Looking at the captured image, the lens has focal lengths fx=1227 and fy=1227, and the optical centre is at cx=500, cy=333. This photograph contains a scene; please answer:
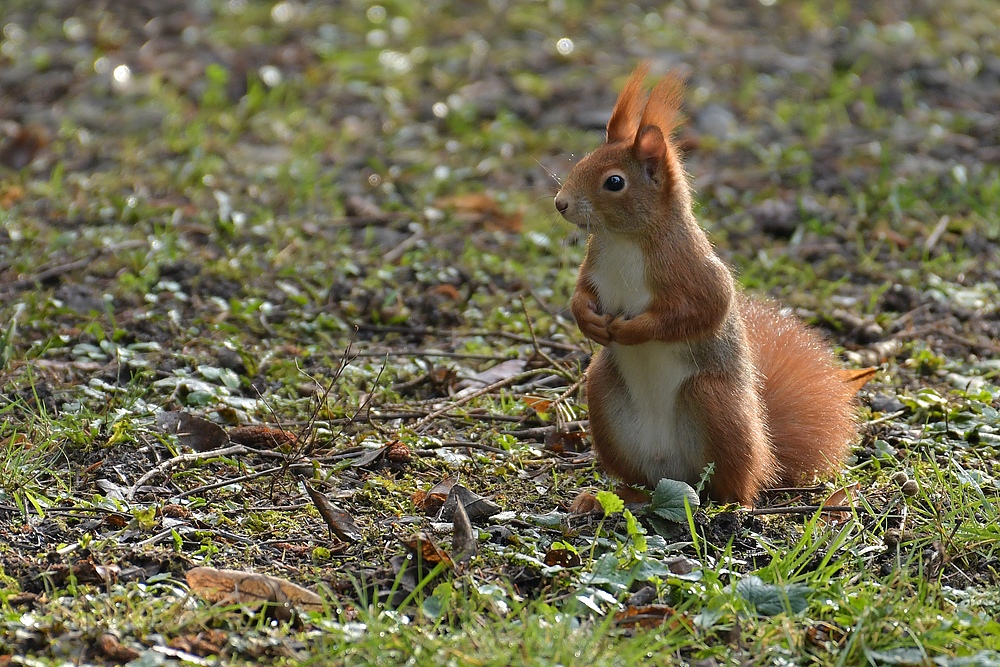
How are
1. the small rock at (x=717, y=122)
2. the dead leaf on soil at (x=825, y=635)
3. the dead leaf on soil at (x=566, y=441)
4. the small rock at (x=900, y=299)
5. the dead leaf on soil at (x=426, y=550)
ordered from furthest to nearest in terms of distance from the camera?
the small rock at (x=717, y=122) → the small rock at (x=900, y=299) → the dead leaf on soil at (x=566, y=441) → the dead leaf on soil at (x=426, y=550) → the dead leaf on soil at (x=825, y=635)

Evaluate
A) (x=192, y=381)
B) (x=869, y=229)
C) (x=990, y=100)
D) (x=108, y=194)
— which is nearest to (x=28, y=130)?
(x=108, y=194)

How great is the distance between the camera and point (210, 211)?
171 inches

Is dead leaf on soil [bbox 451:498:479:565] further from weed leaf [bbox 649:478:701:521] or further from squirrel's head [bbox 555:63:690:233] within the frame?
squirrel's head [bbox 555:63:690:233]

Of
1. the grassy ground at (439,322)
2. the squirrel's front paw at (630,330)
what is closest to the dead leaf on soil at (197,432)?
the grassy ground at (439,322)

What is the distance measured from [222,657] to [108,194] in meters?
2.84

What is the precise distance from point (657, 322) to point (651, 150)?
35 centimetres

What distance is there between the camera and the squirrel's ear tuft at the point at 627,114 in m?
2.51

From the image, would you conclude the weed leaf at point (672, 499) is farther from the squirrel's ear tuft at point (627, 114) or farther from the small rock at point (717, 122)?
the small rock at point (717, 122)

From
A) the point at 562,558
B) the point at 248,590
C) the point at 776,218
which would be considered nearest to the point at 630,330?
the point at 562,558

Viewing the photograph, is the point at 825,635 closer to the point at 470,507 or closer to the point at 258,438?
the point at 470,507

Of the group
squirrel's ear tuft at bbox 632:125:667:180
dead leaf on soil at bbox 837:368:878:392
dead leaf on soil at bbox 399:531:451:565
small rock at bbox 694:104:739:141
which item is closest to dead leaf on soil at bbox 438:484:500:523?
dead leaf on soil at bbox 399:531:451:565

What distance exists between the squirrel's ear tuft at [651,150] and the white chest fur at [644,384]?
0.51 feet

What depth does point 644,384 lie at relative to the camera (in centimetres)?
249

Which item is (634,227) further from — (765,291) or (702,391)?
(765,291)
